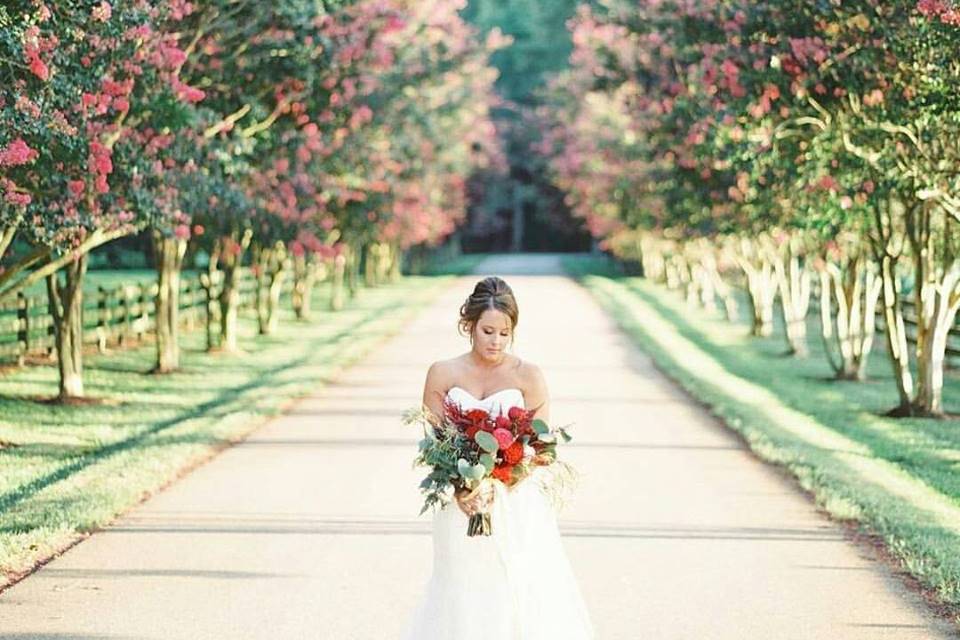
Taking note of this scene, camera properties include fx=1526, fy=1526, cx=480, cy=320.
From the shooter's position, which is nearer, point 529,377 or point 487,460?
point 487,460

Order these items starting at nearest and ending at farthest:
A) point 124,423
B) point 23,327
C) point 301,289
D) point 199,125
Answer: point 199,125
point 124,423
point 23,327
point 301,289

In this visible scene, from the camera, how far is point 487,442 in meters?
6.09

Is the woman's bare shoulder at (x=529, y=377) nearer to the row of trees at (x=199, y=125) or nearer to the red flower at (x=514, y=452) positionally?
the red flower at (x=514, y=452)

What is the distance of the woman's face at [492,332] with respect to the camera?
245 inches

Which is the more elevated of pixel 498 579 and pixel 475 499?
pixel 475 499

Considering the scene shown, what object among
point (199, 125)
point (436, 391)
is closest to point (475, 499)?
point (436, 391)

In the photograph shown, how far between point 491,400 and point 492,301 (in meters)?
0.43

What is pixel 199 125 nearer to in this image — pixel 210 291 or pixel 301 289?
pixel 210 291

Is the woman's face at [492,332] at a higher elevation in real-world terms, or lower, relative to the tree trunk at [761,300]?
higher

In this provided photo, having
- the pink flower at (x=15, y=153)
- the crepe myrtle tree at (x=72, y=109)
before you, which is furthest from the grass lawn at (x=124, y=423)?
the pink flower at (x=15, y=153)

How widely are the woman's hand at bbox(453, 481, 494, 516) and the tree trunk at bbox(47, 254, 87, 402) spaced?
41.1 feet

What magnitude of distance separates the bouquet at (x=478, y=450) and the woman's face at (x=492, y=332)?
0.25 metres

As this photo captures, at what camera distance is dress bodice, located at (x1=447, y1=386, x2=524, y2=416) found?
6344mm

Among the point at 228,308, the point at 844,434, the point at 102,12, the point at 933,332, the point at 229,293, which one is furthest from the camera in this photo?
the point at 228,308
